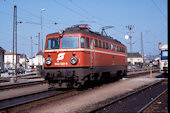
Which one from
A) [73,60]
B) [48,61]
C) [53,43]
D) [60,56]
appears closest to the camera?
[73,60]

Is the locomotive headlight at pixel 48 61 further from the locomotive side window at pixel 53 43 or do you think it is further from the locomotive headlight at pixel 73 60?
the locomotive headlight at pixel 73 60

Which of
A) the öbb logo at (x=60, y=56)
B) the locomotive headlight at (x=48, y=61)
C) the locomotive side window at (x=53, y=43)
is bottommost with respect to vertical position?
the locomotive headlight at (x=48, y=61)

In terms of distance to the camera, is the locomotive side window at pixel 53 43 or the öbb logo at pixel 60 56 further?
the locomotive side window at pixel 53 43

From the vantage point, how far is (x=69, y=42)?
13180 millimetres

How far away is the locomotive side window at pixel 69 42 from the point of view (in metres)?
13.0

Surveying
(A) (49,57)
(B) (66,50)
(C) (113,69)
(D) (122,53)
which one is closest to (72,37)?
(B) (66,50)

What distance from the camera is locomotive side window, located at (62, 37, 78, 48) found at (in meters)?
13.0

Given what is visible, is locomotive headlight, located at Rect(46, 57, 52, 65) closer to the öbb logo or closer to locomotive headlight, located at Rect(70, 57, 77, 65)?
the öbb logo

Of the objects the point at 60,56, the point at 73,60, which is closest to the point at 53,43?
the point at 60,56

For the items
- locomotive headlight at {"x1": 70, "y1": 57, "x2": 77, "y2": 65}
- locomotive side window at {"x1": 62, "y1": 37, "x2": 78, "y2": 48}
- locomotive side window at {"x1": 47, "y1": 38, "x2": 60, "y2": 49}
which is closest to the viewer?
locomotive headlight at {"x1": 70, "y1": 57, "x2": 77, "y2": 65}

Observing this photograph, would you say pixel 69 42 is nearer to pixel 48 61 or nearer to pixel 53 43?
pixel 53 43

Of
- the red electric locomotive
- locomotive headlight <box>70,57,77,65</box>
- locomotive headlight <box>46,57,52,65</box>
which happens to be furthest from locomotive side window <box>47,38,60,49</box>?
locomotive headlight <box>70,57,77,65</box>

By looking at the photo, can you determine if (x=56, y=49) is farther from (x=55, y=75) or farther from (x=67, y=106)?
(x=67, y=106)

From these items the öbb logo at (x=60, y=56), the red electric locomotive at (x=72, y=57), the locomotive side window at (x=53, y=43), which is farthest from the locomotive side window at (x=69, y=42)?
the öbb logo at (x=60, y=56)
